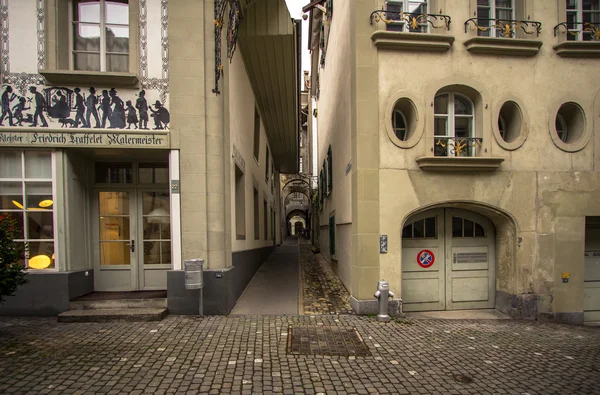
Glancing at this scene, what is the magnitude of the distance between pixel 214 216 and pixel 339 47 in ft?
22.1

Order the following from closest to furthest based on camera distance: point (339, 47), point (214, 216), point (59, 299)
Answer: point (59, 299)
point (214, 216)
point (339, 47)

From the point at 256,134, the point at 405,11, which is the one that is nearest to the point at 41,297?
the point at 256,134

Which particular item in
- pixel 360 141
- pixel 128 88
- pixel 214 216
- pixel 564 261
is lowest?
pixel 564 261

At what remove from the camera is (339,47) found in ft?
30.4

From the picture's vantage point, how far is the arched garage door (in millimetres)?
7066

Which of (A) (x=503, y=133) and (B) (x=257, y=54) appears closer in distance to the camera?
(A) (x=503, y=133)

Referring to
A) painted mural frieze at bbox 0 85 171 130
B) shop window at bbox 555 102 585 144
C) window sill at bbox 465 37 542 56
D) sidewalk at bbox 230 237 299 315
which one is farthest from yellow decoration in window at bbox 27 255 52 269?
shop window at bbox 555 102 585 144

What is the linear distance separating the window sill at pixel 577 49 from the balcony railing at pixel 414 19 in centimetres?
277

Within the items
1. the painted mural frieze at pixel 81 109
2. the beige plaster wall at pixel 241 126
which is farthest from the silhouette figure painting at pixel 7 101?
the beige plaster wall at pixel 241 126

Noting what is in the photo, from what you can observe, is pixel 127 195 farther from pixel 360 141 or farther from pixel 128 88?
pixel 360 141

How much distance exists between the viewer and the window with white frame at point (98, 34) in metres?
6.31

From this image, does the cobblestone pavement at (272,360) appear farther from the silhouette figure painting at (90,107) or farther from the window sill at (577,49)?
the window sill at (577,49)

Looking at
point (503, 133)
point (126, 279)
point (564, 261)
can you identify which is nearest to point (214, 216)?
point (126, 279)

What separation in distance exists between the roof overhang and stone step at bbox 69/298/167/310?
295 inches
